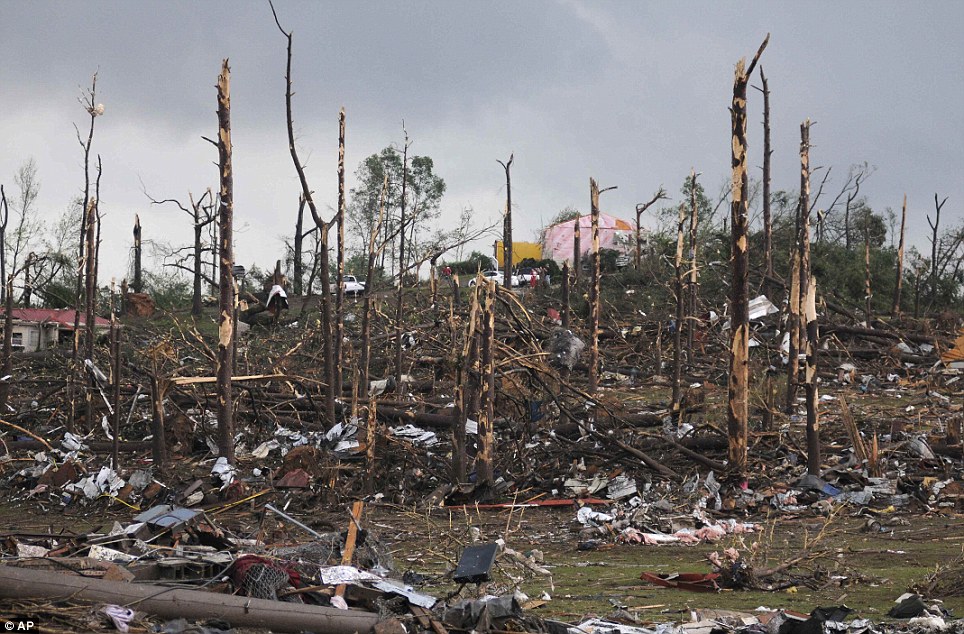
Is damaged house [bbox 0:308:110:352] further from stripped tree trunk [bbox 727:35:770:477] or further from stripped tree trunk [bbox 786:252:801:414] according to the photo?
stripped tree trunk [bbox 727:35:770:477]

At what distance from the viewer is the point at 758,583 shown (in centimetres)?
735

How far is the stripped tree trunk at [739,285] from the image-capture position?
1241 centimetres

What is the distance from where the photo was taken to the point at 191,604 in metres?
5.44

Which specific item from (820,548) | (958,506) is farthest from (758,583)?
(958,506)

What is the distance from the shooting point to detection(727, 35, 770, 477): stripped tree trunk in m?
12.4

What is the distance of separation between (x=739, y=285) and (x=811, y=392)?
5.22ft

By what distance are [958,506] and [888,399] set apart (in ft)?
26.2

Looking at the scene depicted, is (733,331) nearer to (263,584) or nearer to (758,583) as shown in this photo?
(758,583)

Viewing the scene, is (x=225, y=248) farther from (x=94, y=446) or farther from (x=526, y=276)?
(x=526, y=276)

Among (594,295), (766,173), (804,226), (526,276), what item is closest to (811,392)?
(804,226)

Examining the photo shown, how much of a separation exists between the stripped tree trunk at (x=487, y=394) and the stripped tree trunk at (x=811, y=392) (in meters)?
3.83

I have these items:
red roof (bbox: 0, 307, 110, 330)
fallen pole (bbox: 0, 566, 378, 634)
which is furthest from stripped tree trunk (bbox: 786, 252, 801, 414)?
red roof (bbox: 0, 307, 110, 330)

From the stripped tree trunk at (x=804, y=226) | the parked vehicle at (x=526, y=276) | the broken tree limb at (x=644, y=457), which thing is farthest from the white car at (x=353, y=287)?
the broken tree limb at (x=644, y=457)

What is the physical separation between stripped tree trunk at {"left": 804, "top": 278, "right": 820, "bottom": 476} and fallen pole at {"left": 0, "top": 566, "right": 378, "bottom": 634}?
798 cm
